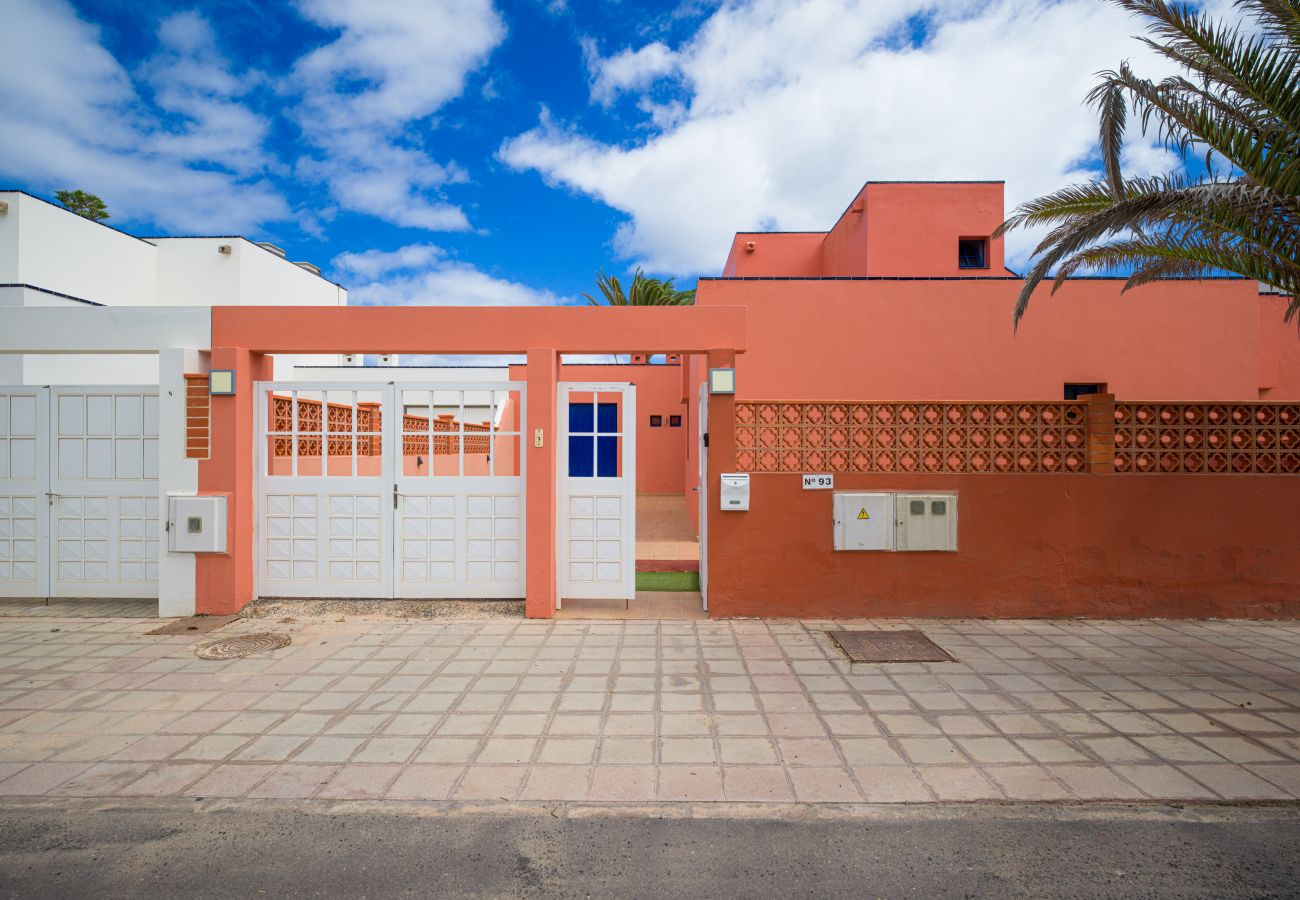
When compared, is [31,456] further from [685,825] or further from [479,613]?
[685,825]

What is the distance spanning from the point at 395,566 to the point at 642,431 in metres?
13.1

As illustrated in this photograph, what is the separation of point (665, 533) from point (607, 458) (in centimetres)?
479

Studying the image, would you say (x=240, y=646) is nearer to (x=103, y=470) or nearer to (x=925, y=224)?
(x=103, y=470)

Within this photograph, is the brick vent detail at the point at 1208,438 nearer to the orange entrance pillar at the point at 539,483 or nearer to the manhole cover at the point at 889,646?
the manhole cover at the point at 889,646

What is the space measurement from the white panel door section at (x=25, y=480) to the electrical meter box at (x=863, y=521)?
309 inches

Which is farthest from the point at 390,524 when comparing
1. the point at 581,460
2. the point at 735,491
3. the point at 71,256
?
the point at 71,256

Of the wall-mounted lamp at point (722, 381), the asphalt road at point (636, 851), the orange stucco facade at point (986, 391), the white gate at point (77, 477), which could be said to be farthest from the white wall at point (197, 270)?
the asphalt road at point (636, 851)

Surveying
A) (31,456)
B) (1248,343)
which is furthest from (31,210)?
(1248,343)

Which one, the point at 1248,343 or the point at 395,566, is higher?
the point at 1248,343

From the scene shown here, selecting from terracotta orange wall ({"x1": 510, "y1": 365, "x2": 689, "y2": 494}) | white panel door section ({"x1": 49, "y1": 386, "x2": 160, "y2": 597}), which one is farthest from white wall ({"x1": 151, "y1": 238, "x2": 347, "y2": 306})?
white panel door section ({"x1": 49, "y1": 386, "x2": 160, "y2": 597})

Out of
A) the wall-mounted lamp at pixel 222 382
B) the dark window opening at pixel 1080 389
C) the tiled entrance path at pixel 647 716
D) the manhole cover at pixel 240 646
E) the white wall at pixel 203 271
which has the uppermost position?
the white wall at pixel 203 271

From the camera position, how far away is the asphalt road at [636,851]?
2596 millimetres

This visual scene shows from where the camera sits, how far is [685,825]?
9.91 feet

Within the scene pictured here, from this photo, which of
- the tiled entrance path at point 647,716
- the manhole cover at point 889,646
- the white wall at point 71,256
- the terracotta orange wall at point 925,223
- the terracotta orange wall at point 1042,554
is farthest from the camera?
the white wall at point 71,256
